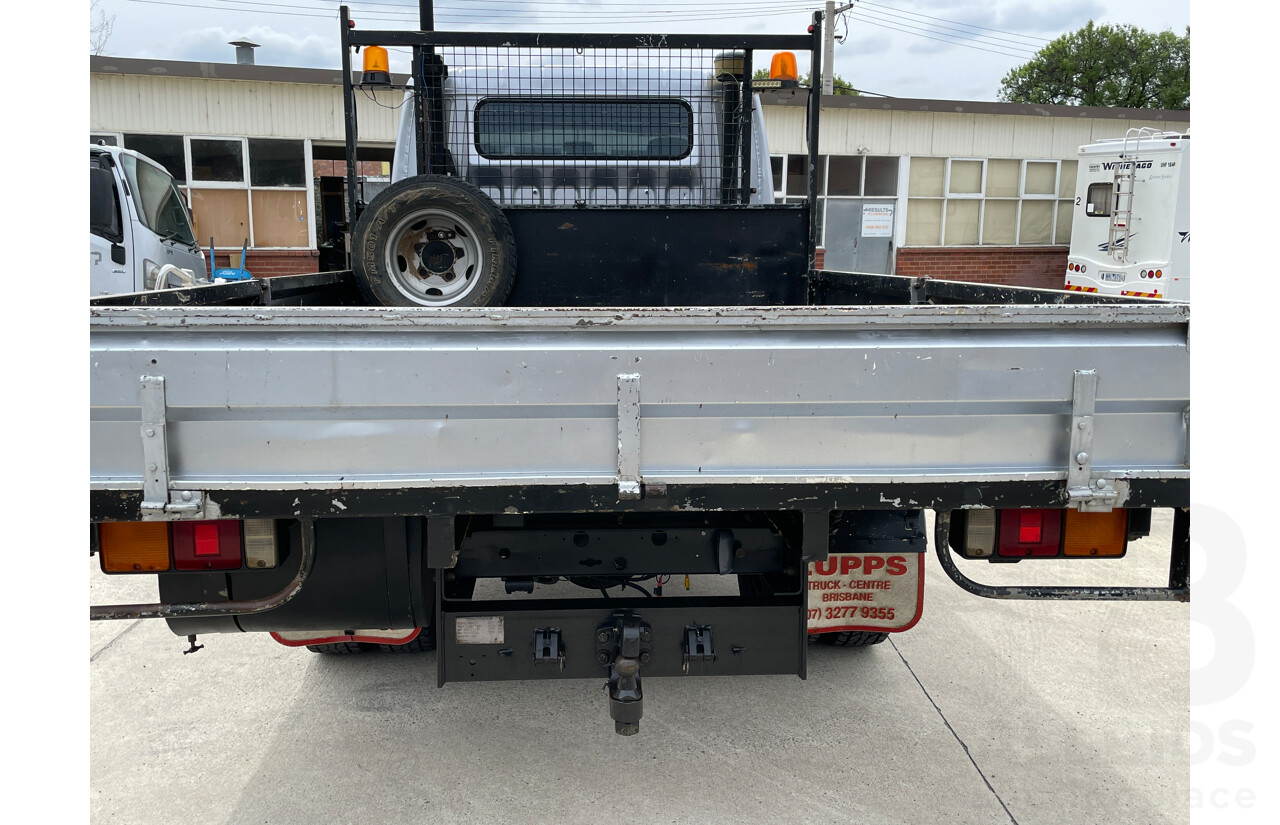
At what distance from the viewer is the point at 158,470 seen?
2.04 metres

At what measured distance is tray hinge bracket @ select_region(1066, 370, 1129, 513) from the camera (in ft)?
6.95

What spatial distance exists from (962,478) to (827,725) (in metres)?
1.61

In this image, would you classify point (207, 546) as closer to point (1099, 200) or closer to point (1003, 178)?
point (1099, 200)

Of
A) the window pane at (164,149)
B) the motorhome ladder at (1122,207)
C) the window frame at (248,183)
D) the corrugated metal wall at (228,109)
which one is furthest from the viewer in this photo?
the window frame at (248,183)

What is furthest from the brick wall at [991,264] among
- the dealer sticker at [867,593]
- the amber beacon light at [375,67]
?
the dealer sticker at [867,593]

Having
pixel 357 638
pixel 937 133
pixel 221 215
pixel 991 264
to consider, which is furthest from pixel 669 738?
pixel 991 264

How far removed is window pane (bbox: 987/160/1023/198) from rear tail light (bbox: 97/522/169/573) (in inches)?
624

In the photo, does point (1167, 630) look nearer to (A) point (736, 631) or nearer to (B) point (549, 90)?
(A) point (736, 631)

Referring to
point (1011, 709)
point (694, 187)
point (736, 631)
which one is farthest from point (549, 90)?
point (1011, 709)

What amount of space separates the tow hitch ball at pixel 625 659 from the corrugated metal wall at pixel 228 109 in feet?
36.4

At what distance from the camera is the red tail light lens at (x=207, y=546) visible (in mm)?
2328

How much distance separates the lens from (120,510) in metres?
2.07

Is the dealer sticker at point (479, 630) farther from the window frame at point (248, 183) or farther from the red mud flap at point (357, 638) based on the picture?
the window frame at point (248, 183)

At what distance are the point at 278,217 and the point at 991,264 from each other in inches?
476
